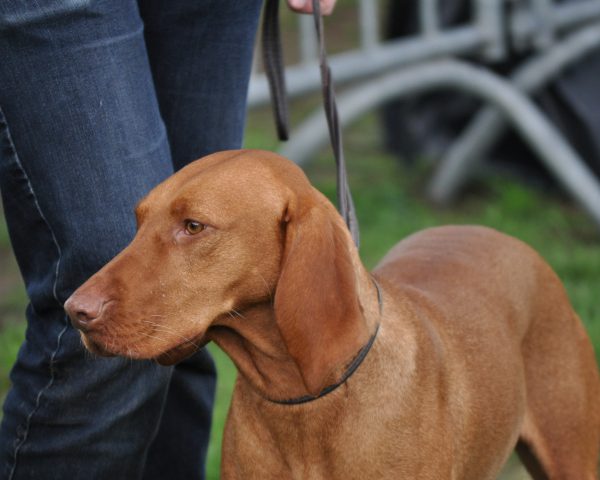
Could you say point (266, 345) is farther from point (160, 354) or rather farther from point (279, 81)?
point (279, 81)

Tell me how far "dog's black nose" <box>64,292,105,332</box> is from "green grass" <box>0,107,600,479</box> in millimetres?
2411

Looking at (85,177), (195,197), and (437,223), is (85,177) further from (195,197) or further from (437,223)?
(437,223)

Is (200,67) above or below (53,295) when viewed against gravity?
above

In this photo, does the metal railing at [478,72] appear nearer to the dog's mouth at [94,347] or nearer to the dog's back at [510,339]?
the dog's back at [510,339]

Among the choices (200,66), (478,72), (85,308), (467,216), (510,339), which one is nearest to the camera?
(85,308)

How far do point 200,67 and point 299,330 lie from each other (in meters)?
0.97

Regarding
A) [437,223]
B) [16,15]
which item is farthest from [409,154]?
[16,15]

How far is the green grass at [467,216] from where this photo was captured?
18.0 ft

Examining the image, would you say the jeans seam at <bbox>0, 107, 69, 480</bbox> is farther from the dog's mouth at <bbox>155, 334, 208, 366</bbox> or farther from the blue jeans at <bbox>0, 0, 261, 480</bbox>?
the dog's mouth at <bbox>155, 334, 208, 366</bbox>

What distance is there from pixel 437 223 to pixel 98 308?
4.45 m

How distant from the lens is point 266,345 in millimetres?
2750

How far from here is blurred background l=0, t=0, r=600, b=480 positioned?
6.39 m

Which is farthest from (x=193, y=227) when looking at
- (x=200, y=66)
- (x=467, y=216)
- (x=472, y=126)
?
(x=472, y=126)

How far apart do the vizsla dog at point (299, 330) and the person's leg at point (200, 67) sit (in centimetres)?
53
